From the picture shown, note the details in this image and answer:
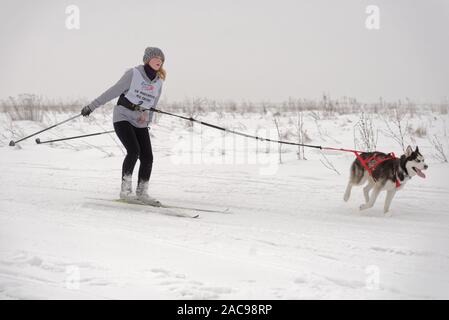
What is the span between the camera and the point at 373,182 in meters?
4.88

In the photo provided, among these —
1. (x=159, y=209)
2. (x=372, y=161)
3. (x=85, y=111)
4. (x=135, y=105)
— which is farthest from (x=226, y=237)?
(x=85, y=111)

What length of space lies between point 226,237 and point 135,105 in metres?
2.17

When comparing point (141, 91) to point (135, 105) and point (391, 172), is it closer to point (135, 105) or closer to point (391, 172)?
point (135, 105)

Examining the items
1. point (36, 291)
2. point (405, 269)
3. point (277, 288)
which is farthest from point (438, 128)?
point (36, 291)

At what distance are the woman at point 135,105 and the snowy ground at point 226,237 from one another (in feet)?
1.46

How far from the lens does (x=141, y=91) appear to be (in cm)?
485

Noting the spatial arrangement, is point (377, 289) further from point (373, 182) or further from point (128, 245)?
point (373, 182)

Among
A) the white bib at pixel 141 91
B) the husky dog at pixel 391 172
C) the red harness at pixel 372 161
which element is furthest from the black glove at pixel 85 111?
the husky dog at pixel 391 172

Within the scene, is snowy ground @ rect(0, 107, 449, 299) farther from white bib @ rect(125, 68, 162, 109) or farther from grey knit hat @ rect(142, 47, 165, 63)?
grey knit hat @ rect(142, 47, 165, 63)

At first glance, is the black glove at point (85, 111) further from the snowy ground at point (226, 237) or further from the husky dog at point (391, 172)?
the husky dog at point (391, 172)

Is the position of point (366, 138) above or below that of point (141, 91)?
below

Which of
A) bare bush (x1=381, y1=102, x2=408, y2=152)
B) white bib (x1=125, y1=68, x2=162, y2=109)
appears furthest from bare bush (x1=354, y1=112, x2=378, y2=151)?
white bib (x1=125, y1=68, x2=162, y2=109)

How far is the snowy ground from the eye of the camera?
249 centimetres

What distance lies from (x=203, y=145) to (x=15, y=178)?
15.8 feet
